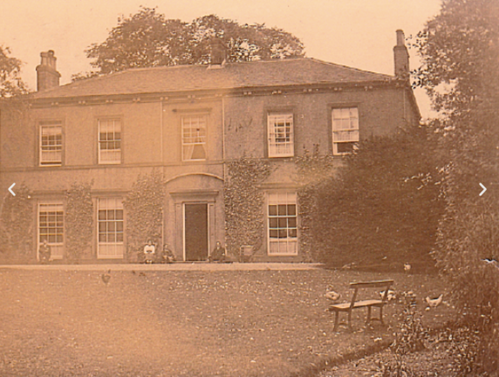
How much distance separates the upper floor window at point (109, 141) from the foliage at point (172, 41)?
3.53ft

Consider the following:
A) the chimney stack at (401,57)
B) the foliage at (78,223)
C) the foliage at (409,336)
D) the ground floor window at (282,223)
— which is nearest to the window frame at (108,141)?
the foliage at (78,223)

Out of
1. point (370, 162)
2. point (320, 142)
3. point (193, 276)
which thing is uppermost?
point (320, 142)

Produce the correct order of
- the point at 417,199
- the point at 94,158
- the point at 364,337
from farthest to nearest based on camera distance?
1. the point at 94,158
2. the point at 417,199
3. the point at 364,337

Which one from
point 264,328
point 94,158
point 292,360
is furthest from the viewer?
point 94,158

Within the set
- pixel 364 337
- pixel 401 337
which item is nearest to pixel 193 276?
pixel 364 337

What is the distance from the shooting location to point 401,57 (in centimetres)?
983

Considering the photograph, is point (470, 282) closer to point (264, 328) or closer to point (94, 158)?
point (264, 328)

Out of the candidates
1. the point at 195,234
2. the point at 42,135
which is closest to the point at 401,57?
the point at 195,234

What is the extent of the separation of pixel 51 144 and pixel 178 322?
500 centimetres

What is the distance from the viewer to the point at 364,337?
7.45 metres

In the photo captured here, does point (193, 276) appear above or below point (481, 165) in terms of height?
below

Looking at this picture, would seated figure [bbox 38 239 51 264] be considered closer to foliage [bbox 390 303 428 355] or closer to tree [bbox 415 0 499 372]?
foliage [bbox 390 303 428 355]

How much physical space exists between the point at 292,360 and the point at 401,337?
1563 mm

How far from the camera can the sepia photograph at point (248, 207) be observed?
264 inches
